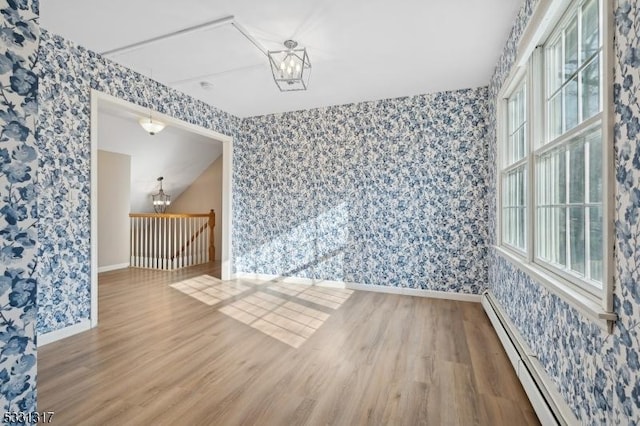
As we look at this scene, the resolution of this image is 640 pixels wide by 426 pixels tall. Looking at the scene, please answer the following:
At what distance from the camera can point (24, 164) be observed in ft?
3.17

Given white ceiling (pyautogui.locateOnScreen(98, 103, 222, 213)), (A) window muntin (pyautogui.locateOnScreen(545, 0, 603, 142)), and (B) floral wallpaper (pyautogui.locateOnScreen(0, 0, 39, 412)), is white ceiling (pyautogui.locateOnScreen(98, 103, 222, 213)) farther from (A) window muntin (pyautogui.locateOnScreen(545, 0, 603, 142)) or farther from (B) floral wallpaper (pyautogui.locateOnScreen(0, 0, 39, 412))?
(A) window muntin (pyautogui.locateOnScreen(545, 0, 603, 142))

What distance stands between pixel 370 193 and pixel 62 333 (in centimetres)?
364

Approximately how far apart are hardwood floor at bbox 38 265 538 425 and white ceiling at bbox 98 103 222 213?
285 cm

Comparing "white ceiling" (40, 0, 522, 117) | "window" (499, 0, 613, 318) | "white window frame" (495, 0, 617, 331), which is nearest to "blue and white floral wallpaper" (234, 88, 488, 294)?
"white ceiling" (40, 0, 522, 117)

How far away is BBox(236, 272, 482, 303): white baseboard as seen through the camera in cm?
414

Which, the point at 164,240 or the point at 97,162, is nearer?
the point at 97,162

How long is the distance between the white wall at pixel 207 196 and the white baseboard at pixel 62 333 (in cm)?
437

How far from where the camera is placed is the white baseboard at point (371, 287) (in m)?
4.14

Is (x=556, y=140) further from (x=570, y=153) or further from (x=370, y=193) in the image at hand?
(x=370, y=193)

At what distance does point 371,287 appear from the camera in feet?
15.0

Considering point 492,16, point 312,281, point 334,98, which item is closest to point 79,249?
point 312,281

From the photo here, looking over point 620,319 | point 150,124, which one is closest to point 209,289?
point 150,124

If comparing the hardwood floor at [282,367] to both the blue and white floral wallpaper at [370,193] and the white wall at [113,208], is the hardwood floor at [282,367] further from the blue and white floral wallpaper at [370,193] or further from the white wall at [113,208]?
the white wall at [113,208]

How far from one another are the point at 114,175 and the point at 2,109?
5925 millimetres
